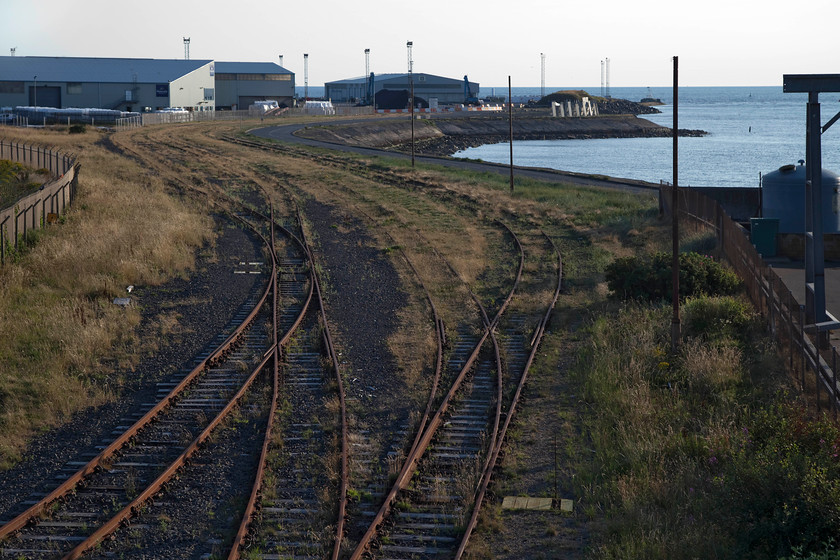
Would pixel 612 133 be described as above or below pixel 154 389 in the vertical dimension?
above

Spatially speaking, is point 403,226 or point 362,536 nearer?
point 362,536

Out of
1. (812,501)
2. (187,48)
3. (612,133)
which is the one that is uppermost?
(187,48)

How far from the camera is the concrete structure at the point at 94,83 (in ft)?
344

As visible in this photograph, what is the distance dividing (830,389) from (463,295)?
11159 mm

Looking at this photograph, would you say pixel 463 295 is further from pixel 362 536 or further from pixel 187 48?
pixel 187 48

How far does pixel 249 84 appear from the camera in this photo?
14112 centimetres

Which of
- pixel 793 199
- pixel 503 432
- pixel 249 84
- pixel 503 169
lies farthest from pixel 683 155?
pixel 503 432

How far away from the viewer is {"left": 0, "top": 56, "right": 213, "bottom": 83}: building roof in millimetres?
106188

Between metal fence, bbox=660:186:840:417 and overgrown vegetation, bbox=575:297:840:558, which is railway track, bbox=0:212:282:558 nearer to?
overgrown vegetation, bbox=575:297:840:558

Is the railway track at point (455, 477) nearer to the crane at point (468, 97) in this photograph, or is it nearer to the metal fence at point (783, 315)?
the metal fence at point (783, 315)

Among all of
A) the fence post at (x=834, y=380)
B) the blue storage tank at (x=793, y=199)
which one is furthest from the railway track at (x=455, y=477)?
the blue storage tank at (x=793, y=199)

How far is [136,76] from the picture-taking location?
109 meters

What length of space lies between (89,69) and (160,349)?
338 ft

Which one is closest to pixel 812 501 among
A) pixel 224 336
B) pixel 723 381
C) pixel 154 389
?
pixel 723 381
